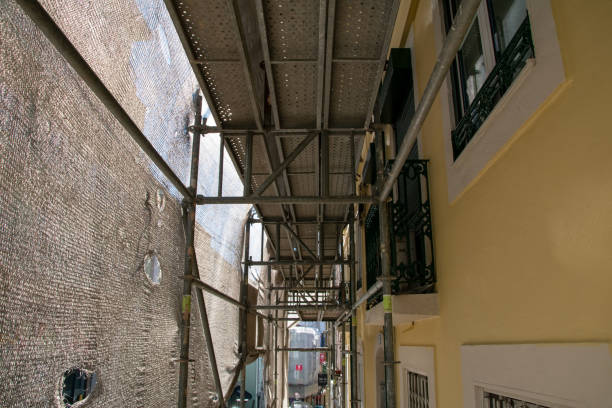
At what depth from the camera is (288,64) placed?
401 centimetres

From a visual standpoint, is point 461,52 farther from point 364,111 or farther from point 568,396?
point 568,396

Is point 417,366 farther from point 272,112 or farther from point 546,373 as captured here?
point 272,112

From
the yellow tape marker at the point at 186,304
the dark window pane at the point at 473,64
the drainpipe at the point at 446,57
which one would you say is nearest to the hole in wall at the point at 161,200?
the yellow tape marker at the point at 186,304

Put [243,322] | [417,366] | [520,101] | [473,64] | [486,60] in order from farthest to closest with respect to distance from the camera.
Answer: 1. [243,322]
2. [417,366]
3. [473,64]
4. [486,60]
5. [520,101]

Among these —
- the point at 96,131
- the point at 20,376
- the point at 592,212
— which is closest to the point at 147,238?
the point at 96,131

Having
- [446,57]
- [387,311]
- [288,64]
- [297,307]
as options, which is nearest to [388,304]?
[387,311]

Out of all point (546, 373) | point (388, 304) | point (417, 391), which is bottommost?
point (417, 391)

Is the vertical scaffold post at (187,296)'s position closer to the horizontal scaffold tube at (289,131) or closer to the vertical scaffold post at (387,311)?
the horizontal scaffold tube at (289,131)

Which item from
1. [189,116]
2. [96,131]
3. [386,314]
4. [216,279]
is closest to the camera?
[96,131]

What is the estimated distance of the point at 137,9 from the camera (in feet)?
13.1

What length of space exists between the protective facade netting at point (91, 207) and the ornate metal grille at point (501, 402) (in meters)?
2.42

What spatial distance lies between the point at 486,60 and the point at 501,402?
1932 millimetres

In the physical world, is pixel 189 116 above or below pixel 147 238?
above

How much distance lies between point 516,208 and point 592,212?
599 mm
